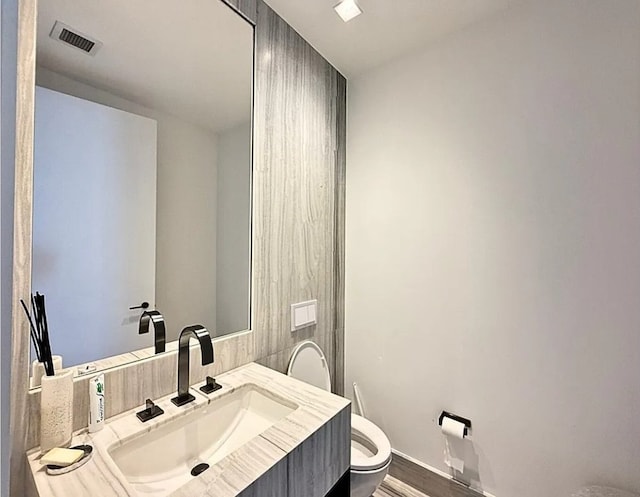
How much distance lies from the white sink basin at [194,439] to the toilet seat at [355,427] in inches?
16.8

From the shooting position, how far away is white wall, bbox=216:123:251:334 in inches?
55.2

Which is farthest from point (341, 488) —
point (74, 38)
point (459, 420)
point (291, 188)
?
point (74, 38)

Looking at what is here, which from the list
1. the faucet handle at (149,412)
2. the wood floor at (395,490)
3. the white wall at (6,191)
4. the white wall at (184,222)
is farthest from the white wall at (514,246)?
the white wall at (6,191)

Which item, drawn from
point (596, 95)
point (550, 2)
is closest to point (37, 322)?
point (596, 95)

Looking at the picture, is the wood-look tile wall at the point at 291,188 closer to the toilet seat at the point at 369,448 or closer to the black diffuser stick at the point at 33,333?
the toilet seat at the point at 369,448

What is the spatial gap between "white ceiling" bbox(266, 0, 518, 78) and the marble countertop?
1.72 meters

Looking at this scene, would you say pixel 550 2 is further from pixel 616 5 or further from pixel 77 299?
pixel 77 299

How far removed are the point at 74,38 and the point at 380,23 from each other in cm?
132

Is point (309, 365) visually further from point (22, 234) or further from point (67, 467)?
point (22, 234)

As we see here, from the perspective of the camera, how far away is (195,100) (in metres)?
1.35

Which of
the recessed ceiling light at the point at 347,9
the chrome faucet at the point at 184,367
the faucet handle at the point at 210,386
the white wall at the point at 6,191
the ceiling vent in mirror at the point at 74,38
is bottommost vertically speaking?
the faucet handle at the point at 210,386

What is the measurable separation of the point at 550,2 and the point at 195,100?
5.32 ft

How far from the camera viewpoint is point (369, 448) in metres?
1.57

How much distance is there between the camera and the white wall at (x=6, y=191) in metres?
0.35
